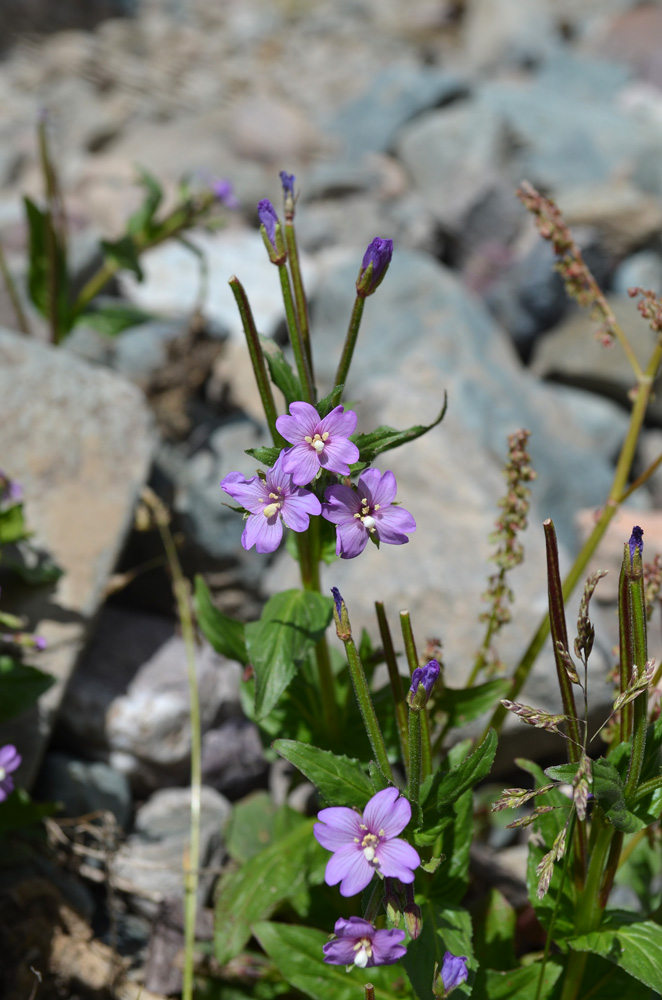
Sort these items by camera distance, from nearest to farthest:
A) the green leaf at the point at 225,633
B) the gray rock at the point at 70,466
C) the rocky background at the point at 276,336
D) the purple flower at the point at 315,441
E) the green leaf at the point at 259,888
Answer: the purple flower at the point at 315,441 < the green leaf at the point at 259,888 < the green leaf at the point at 225,633 < the gray rock at the point at 70,466 < the rocky background at the point at 276,336

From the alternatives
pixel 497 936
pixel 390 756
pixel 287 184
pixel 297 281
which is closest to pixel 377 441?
pixel 297 281

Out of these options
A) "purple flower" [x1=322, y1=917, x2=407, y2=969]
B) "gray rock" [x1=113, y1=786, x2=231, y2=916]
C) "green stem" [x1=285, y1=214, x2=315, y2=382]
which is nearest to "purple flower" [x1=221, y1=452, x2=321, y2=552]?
"green stem" [x1=285, y1=214, x2=315, y2=382]

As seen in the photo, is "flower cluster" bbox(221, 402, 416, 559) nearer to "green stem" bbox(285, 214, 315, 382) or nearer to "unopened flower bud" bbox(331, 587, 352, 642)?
"unopened flower bud" bbox(331, 587, 352, 642)

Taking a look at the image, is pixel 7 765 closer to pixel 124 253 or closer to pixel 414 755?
pixel 414 755

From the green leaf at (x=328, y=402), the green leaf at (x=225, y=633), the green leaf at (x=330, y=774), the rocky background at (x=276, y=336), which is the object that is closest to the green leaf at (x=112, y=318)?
the rocky background at (x=276, y=336)

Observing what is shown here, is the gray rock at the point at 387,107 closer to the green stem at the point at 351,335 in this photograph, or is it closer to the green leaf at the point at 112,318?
the green leaf at the point at 112,318

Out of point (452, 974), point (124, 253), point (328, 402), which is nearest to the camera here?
point (452, 974)
